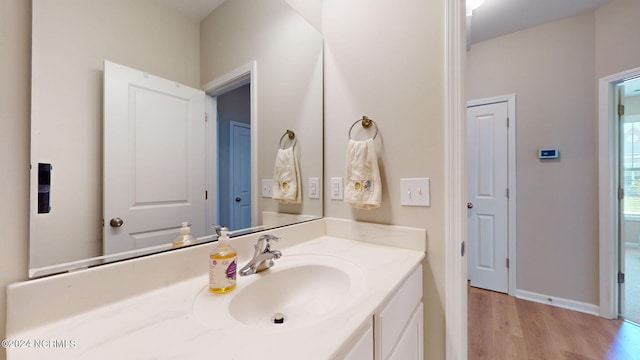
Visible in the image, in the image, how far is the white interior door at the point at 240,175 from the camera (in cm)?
97

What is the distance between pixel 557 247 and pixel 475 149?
3.67 feet

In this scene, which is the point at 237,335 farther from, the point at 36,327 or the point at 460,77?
the point at 460,77

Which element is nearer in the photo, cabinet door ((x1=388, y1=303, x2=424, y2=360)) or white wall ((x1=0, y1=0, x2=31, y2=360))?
white wall ((x1=0, y1=0, x2=31, y2=360))

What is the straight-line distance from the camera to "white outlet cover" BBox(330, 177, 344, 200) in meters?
1.26

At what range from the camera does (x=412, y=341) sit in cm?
85

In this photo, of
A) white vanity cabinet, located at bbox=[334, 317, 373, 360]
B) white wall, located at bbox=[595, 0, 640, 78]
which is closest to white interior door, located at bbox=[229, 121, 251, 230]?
white vanity cabinet, located at bbox=[334, 317, 373, 360]

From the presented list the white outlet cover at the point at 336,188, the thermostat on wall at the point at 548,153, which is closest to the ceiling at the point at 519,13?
the thermostat on wall at the point at 548,153

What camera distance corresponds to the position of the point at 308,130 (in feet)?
4.25

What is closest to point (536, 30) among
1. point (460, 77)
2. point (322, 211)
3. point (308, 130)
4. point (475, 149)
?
point (475, 149)

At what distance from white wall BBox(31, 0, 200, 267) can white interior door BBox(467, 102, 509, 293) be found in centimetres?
284

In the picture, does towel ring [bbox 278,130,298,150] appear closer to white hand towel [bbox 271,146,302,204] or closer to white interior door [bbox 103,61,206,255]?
white hand towel [bbox 271,146,302,204]

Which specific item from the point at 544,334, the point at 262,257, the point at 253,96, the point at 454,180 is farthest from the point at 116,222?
the point at 544,334

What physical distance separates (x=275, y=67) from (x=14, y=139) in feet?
3.06

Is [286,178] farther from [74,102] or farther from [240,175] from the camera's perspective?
[74,102]
